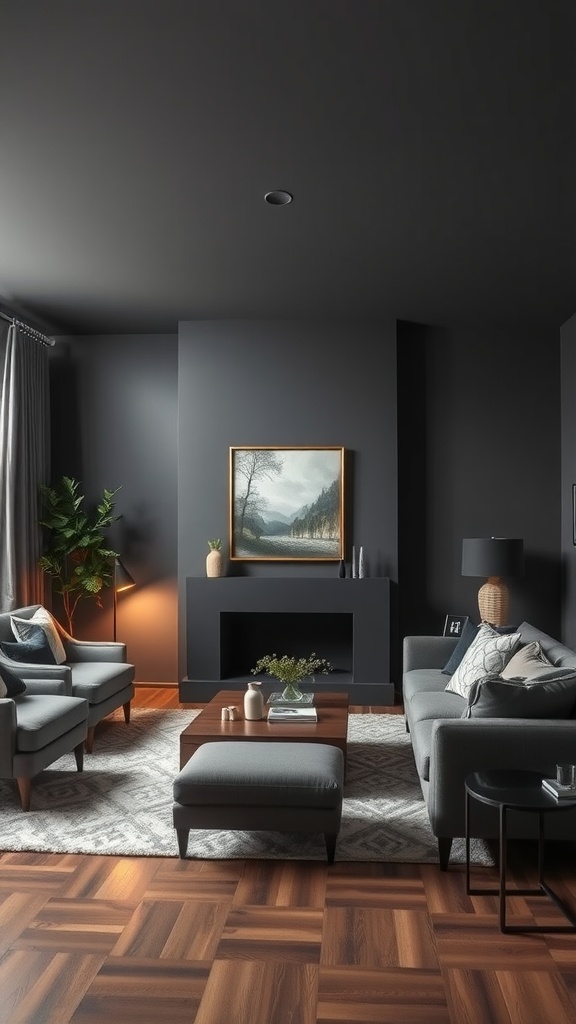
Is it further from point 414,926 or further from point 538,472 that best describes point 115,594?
point 414,926

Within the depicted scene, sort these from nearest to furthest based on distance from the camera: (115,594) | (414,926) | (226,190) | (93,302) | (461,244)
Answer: (414,926) < (226,190) < (461,244) < (93,302) < (115,594)

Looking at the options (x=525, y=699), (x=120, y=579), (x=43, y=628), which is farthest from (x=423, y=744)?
(x=120, y=579)

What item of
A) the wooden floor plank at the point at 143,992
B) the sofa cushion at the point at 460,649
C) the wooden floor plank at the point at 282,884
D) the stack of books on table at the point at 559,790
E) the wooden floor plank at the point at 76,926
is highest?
the sofa cushion at the point at 460,649

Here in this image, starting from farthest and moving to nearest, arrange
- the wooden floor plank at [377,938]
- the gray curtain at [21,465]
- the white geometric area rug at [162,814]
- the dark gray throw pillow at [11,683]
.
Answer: the gray curtain at [21,465], the dark gray throw pillow at [11,683], the white geometric area rug at [162,814], the wooden floor plank at [377,938]

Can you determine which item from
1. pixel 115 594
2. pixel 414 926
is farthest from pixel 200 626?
pixel 414 926

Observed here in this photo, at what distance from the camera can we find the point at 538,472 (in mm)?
→ 7098

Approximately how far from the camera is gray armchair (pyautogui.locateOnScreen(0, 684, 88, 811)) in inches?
158

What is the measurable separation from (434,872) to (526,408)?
15.4ft

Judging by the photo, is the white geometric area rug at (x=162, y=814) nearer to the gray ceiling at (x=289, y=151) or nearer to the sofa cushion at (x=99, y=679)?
the sofa cushion at (x=99, y=679)

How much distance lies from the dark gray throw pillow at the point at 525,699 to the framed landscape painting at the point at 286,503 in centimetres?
351

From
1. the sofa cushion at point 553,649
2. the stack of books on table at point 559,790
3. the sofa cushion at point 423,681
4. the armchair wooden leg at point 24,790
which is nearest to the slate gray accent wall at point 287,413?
the sofa cushion at point 423,681

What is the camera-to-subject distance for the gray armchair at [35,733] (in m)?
4.01

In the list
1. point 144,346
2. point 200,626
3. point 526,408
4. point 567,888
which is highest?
point 144,346

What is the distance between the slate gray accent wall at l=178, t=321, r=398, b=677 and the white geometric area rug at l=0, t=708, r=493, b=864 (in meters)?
2.09
